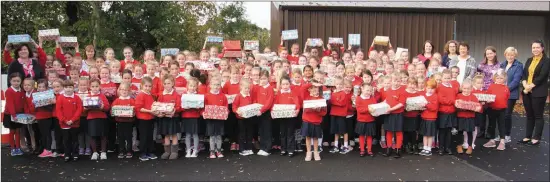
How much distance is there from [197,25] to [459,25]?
1328 cm

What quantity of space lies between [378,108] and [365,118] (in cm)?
40

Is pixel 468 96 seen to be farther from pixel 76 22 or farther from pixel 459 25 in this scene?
pixel 76 22

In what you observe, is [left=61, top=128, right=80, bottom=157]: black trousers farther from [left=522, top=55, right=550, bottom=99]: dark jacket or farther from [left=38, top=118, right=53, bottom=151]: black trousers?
[left=522, top=55, right=550, bottom=99]: dark jacket

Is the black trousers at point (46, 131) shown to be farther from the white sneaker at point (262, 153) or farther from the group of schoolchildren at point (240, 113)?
the white sneaker at point (262, 153)

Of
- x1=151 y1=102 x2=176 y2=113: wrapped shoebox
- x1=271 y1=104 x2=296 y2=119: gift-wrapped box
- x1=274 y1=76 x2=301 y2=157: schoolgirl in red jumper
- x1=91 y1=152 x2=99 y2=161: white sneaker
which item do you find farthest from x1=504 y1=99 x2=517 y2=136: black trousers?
x1=91 y1=152 x2=99 y2=161: white sneaker

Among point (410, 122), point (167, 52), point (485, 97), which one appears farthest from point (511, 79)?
point (167, 52)

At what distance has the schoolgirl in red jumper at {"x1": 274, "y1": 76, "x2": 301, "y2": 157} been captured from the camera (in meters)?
7.11

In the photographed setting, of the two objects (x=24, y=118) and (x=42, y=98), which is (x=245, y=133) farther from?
(x=24, y=118)

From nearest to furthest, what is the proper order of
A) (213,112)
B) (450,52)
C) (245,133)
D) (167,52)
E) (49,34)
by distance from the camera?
1. (213,112)
2. (245,133)
3. (49,34)
4. (450,52)
5. (167,52)

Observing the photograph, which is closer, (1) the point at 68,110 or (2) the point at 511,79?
(1) the point at 68,110

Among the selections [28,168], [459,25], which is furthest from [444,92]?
[459,25]

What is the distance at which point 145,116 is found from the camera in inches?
275

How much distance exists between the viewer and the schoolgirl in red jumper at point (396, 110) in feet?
23.3

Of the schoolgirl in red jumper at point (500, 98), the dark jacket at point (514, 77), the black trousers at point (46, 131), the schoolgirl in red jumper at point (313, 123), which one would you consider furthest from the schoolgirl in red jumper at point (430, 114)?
the black trousers at point (46, 131)
